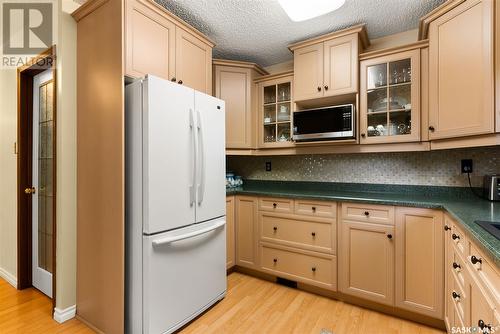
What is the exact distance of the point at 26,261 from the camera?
2426 millimetres

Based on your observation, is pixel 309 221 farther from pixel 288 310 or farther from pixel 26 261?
pixel 26 261

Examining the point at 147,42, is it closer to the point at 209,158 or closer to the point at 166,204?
the point at 209,158

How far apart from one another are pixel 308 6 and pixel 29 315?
3.16 metres

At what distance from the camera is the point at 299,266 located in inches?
95.0

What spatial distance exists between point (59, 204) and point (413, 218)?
266 cm

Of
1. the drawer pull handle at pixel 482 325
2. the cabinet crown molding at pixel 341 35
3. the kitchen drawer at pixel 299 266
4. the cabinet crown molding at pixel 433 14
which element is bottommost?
the kitchen drawer at pixel 299 266

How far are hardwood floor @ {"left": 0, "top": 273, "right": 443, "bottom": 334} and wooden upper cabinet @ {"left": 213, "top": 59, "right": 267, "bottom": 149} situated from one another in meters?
1.62

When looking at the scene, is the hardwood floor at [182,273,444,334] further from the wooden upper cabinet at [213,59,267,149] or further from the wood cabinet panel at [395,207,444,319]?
the wooden upper cabinet at [213,59,267,149]

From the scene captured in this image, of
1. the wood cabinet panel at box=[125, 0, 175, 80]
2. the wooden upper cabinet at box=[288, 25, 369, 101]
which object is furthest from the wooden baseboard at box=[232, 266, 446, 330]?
the wood cabinet panel at box=[125, 0, 175, 80]

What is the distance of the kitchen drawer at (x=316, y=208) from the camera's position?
223cm

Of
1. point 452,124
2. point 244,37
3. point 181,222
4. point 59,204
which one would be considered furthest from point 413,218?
point 59,204

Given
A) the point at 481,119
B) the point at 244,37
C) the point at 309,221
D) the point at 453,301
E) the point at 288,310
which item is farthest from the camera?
the point at 244,37

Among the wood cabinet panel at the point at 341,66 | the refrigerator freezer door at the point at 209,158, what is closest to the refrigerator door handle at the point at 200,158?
the refrigerator freezer door at the point at 209,158

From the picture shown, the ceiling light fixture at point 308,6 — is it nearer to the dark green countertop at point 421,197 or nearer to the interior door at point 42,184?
the dark green countertop at point 421,197
